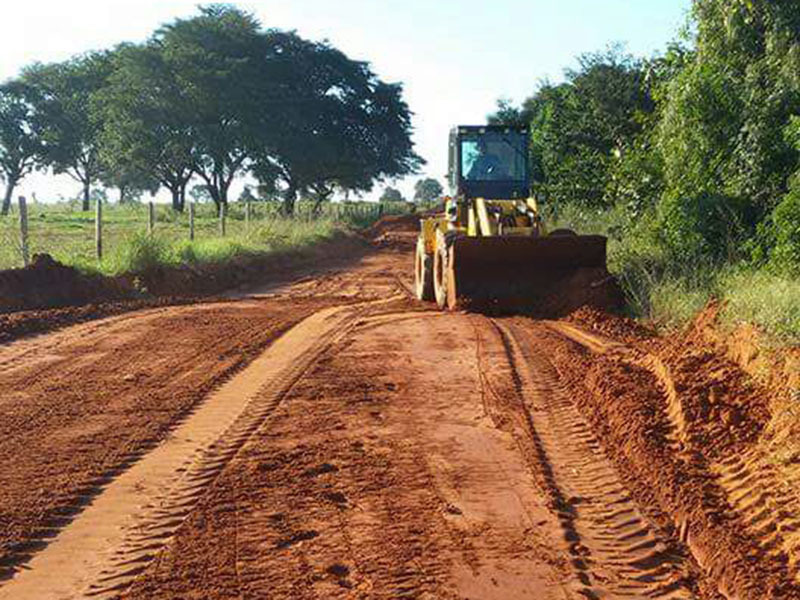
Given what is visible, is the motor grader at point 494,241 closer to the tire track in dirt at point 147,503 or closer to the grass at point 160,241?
the tire track in dirt at point 147,503

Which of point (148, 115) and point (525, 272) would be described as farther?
point (148, 115)

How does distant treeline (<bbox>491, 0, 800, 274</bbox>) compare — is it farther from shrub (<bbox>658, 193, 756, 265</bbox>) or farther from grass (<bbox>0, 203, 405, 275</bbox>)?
grass (<bbox>0, 203, 405, 275</bbox>)

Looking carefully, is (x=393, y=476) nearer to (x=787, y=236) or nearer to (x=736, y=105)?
(x=787, y=236)

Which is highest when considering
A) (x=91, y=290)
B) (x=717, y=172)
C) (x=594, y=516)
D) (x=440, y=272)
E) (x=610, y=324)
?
(x=717, y=172)

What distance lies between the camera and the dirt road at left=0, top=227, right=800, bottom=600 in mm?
4773

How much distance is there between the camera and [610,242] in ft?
63.4

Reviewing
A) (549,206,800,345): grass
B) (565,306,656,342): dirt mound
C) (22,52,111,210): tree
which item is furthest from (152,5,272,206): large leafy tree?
(565,306,656,342): dirt mound

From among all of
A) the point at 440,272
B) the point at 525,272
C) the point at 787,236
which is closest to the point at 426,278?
the point at 440,272

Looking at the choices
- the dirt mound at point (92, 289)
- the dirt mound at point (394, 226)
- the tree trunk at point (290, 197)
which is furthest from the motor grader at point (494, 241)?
the tree trunk at point (290, 197)

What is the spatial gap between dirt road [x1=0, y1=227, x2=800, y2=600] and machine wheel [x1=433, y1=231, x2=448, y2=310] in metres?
4.56

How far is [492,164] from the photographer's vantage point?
17000mm

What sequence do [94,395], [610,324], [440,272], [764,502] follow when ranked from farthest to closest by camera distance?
[440,272]
[610,324]
[94,395]
[764,502]

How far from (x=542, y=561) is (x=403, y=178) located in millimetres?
46349

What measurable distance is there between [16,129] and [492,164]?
53892 millimetres
